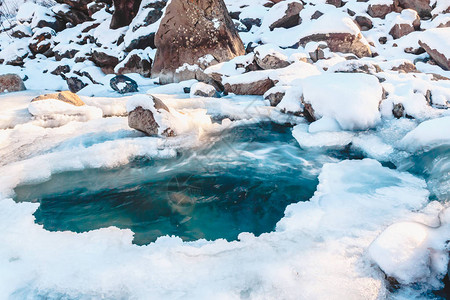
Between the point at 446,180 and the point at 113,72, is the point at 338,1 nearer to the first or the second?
the point at 113,72

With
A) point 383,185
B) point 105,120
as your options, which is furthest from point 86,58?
point 383,185

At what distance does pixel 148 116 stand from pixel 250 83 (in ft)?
8.96

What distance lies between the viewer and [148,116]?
13.4 ft

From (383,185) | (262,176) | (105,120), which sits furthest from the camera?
(105,120)

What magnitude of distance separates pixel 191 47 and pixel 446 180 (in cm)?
726

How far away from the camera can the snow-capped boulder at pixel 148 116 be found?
4031 mm

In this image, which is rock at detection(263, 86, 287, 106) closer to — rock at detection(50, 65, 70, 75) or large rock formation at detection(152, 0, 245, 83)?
large rock formation at detection(152, 0, 245, 83)

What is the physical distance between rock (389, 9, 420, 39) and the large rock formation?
529cm

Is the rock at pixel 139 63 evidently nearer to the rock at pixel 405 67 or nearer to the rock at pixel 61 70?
the rock at pixel 61 70

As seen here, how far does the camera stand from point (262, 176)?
312 centimetres

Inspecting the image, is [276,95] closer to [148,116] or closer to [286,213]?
[148,116]

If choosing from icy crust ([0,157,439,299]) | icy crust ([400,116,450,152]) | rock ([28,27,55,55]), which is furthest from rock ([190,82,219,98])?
rock ([28,27,55,55])

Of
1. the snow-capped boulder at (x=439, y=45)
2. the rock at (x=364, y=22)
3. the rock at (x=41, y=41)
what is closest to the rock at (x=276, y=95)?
the snow-capped boulder at (x=439, y=45)

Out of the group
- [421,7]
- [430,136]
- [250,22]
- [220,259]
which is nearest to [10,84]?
[250,22]
